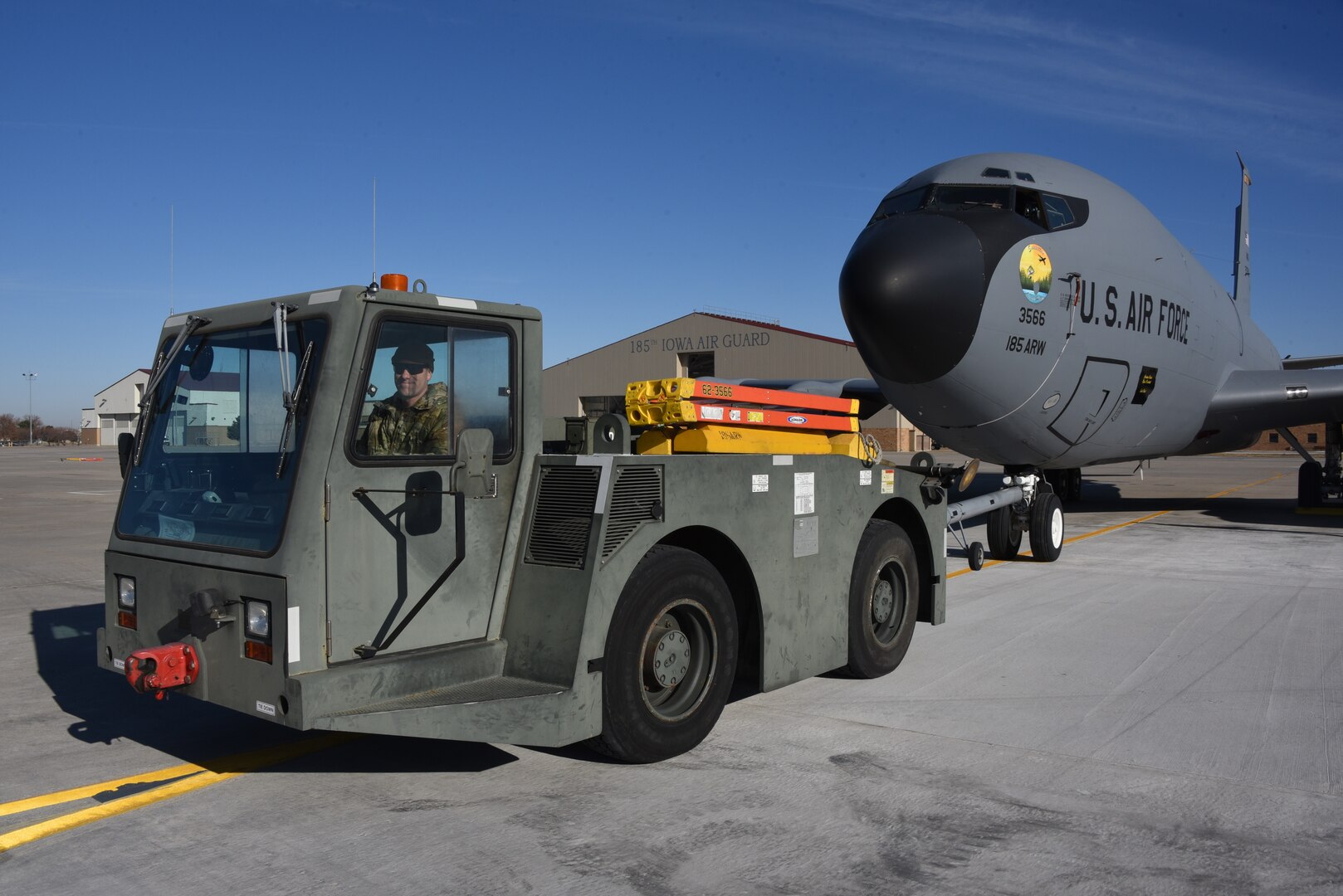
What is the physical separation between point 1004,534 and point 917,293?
14.1ft

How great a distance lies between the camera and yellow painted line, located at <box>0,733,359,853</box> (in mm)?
4094

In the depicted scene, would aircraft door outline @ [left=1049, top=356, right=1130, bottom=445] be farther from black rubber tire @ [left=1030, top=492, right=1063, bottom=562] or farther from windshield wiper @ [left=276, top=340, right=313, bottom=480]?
windshield wiper @ [left=276, top=340, right=313, bottom=480]

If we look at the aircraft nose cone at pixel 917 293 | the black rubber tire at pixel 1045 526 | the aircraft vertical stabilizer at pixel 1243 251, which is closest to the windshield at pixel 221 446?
the aircraft nose cone at pixel 917 293

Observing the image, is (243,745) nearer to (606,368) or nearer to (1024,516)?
(1024,516)

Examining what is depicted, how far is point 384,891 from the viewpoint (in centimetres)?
350

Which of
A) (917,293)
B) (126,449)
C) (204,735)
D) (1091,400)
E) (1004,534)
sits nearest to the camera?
(126,449)

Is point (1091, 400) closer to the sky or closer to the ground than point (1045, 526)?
closer to the sky

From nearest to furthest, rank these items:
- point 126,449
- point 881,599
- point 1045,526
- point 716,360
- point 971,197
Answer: point 126,449
point 881,599
point 971,197
point 1045,526
point 716,360

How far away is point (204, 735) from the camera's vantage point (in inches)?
213

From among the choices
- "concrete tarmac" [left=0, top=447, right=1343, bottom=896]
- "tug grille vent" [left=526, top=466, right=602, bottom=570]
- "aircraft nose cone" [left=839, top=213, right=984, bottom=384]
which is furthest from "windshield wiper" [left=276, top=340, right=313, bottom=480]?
"aircraft nose cone" [left=839, top=213, right=984, bottom=384]

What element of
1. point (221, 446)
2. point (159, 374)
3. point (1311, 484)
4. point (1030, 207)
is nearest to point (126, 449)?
point (159, 374)

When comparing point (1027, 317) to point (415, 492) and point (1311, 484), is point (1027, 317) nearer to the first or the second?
point (415, 492)

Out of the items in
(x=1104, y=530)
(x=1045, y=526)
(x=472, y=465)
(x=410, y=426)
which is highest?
(x=410, y=426)

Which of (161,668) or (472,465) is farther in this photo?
(161,668)
